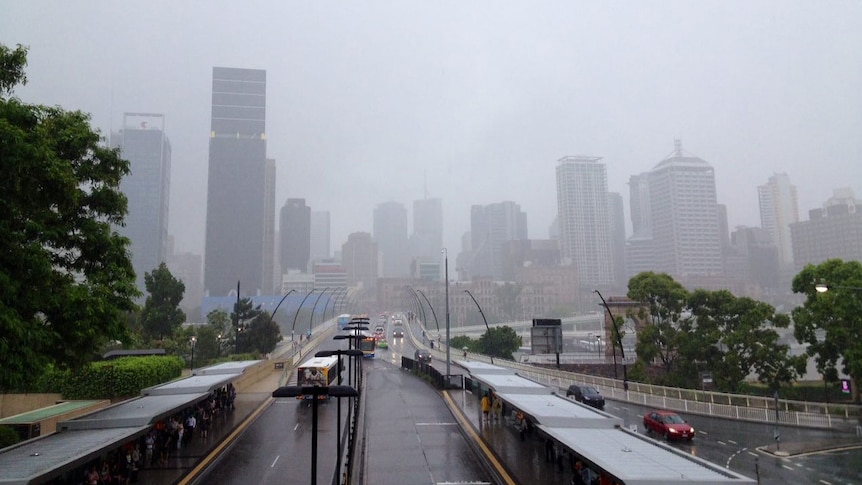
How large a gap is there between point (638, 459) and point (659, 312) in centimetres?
3359

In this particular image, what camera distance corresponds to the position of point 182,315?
56.1 m

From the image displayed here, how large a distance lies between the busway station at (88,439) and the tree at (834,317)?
35.5 metres

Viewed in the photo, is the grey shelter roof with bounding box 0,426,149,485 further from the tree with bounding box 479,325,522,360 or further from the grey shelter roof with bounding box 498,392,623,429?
the tree with bounding box 479,325,522,360

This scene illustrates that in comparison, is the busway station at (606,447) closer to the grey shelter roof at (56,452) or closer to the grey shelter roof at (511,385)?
the grey shelter roof at (511,385)

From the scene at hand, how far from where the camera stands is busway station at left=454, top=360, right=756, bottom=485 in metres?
11.5

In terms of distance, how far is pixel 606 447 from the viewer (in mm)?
14578

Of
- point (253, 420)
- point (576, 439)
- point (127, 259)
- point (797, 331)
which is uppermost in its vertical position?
point (127, 259)

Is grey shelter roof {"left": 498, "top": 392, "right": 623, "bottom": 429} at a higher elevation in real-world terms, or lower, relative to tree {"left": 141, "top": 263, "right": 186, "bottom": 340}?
lower

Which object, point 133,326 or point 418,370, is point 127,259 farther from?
point 133,326

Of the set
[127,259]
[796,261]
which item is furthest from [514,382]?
[796,261]

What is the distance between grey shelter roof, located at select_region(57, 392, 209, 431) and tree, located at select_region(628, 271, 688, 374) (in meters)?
33.1

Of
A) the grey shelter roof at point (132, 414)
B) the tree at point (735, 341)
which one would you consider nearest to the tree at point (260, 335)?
the grey shelter roof at point (132, 414)

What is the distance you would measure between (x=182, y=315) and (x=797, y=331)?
53782mm

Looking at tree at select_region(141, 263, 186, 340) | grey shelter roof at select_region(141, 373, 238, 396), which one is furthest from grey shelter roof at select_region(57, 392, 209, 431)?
tree at select_region(141, 263, 186, 340)
